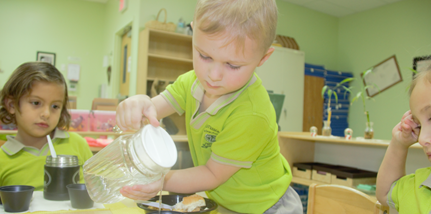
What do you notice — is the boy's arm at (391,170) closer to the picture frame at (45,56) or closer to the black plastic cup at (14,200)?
the black plastic cup at (14,200)

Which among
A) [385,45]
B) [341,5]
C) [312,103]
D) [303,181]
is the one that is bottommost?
[303,181]

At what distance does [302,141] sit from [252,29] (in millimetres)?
2433

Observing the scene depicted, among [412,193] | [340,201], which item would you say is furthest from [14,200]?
[412,193]

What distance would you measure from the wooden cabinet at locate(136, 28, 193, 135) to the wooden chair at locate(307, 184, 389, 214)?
129 inches

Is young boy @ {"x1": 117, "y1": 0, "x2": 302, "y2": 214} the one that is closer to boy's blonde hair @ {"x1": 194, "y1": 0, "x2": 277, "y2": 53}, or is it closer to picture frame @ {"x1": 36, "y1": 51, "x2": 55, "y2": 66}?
boy's blonde hair @ {"x1": 194, "y1": 0, "x2": 277, "y2": 53}

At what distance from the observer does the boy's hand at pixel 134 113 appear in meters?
0.68

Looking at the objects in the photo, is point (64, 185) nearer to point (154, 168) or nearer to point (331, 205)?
point (154, 168)

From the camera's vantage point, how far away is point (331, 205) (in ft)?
3.26

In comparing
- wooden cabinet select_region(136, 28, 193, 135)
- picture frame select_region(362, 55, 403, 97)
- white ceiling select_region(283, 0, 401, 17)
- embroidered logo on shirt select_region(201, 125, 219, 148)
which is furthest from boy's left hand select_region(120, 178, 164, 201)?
white ceiling select_region(283, 0, 401, 17)

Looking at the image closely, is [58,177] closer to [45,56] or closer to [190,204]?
[190,204]

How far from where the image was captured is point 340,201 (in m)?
0.96

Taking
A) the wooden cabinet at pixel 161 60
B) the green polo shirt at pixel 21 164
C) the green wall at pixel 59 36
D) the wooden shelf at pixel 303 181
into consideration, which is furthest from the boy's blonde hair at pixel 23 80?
the green wall at pixel 59 36

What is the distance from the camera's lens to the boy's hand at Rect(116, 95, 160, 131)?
2.24 feet

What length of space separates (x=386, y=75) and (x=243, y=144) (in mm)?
5465
